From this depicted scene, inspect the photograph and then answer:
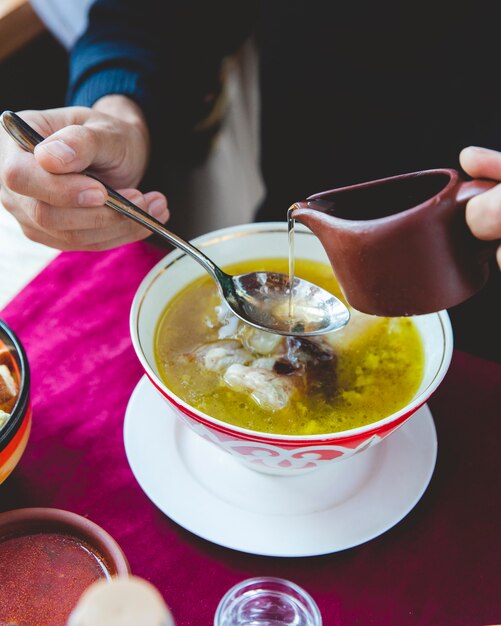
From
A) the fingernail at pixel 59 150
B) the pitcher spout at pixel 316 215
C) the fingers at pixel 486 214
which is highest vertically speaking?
the fingernail at pixel 59 150

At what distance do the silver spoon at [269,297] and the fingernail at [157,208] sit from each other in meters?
0.09

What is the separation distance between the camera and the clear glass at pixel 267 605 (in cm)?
79

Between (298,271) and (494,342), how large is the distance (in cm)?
59

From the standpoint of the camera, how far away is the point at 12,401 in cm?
94

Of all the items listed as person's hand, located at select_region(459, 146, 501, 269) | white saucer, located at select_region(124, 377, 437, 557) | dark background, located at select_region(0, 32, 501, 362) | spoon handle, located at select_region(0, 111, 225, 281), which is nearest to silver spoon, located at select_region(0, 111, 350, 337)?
spoon handle, located at select_region(0, 111, 225, 281)

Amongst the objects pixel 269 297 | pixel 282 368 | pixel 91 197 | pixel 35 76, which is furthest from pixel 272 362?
pixel 35 76

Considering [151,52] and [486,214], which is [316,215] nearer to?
[486,214]

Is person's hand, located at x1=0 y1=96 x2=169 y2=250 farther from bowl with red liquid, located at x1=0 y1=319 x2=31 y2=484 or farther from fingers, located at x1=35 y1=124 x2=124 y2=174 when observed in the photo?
bowl with red liquid, located at x1=0 y1=319 x2=31 y2=484

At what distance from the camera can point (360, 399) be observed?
100 cm

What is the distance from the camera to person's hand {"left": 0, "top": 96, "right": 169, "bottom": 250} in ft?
3.28

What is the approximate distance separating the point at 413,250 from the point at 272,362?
→ 1.24 ft

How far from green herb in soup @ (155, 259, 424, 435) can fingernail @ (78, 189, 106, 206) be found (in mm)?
227

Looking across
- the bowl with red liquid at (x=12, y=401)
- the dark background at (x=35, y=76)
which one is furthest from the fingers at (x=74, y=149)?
the dark background at (x=35, y=76)

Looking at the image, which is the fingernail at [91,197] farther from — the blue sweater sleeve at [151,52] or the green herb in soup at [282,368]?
the blue sweater sleeve at [151,52]
